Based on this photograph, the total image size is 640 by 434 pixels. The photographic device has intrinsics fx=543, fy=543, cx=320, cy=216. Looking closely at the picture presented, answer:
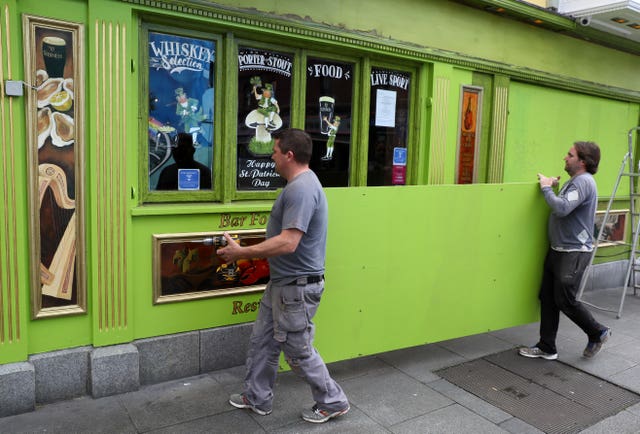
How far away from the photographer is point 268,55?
198 inches

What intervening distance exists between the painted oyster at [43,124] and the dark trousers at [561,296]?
4.66 metres

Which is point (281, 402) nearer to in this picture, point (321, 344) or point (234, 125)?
point (321, 344)

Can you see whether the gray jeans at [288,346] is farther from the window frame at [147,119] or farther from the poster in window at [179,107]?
the poster in window at [179,107]

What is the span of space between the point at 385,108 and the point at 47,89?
3356mm

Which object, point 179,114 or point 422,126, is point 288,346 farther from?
point 422,126

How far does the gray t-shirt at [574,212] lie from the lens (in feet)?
16.9

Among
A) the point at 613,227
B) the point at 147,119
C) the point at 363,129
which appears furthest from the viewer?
the point at 613,227

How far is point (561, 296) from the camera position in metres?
5.29

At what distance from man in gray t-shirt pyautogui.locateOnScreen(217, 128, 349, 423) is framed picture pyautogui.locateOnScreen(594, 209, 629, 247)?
637cm

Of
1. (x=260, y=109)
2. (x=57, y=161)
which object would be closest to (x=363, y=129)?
(x=260, y=109)

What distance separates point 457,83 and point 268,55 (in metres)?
2.41

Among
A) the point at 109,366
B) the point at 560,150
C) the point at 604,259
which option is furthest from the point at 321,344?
the point at 604,259

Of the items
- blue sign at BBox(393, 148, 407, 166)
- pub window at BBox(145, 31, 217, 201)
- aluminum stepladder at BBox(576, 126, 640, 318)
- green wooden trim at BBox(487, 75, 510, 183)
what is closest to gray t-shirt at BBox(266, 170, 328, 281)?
pub window at BBox(145, 31, 217, 201)

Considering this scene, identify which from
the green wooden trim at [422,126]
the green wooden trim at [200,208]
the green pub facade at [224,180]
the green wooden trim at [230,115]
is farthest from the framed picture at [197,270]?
the green wooden trim at [422,126]
